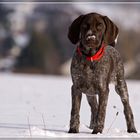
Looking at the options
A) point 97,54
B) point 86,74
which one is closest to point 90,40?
point 97,54

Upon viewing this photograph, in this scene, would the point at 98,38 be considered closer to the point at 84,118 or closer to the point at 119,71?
the point at 119,71

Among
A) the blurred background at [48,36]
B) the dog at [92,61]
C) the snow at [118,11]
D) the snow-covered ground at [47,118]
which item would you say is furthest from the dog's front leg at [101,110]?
the snow at [118,11]

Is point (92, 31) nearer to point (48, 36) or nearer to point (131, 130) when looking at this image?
point (131, 130)

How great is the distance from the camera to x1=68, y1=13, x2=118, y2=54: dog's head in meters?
8.38

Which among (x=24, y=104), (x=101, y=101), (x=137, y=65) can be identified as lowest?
(x=137, y=65)

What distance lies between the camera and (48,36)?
7556 centimetres

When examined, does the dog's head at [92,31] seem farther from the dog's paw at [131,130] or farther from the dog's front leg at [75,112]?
the dog's paw at [131,130]

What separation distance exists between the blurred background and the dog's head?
5103cm

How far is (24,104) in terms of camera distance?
14.6 meters

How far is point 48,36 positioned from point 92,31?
67.3 meters

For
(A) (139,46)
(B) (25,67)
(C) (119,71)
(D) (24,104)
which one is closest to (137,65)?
(A) (139,46)

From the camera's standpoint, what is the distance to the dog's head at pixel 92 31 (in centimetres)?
838

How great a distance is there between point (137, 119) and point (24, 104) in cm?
389

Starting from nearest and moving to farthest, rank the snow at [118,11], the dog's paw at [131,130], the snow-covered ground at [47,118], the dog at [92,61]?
the snow-covered ground at [47,118]
the dog at [92,61]
the dog's paw at [131,130]
the snow at [118,11]
